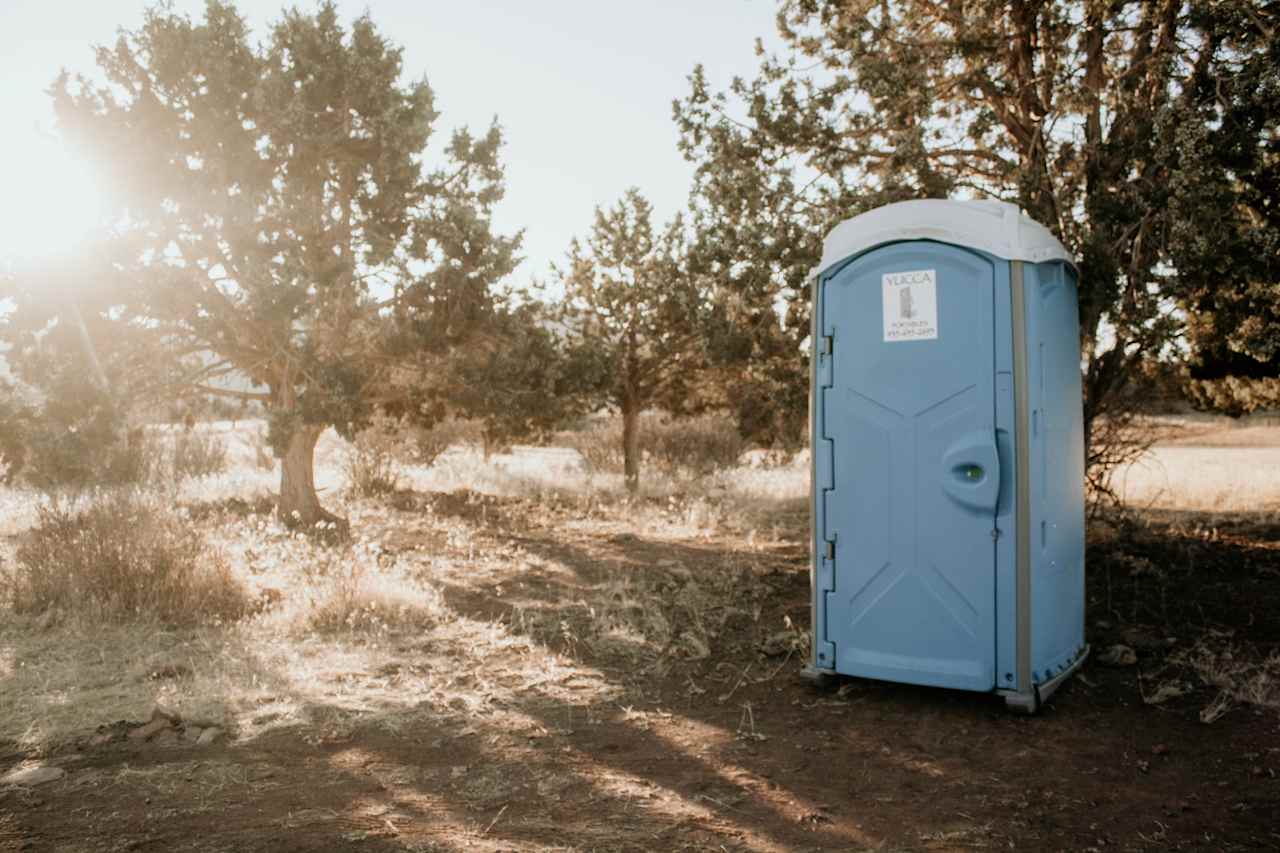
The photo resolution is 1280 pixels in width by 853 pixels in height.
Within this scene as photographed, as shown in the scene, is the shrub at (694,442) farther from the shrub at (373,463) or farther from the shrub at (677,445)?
the shrub at (373,463)

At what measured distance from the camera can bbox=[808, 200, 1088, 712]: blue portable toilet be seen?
15.1 ft

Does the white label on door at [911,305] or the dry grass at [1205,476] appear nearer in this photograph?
the white label on door at [911,305]

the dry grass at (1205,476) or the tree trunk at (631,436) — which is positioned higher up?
the tree trunk at (631,436)

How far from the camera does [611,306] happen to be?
16.2 m

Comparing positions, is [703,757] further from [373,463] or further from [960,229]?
[373,463]

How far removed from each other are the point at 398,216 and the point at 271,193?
155 centimetres

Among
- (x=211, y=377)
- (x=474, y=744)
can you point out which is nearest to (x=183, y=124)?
(x=211, y=377)

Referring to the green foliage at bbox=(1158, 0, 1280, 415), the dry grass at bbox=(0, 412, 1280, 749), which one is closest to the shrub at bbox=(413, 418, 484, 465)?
the dry grass at bbox=(0, 412, 1280, 749)

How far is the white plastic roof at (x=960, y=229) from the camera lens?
463 centimetres

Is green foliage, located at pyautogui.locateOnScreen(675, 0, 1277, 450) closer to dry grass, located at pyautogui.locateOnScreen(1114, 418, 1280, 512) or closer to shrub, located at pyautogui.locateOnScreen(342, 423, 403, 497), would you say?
dry grass, located at pyautogui.locateOnScreen(1114, 418, 1280, 512)

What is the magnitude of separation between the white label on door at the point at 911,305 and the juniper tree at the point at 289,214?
6.82 metres

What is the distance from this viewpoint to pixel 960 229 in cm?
469

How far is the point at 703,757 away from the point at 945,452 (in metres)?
1.93

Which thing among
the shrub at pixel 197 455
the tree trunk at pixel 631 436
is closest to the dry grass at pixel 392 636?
the tree trunk at pixel 631 436
